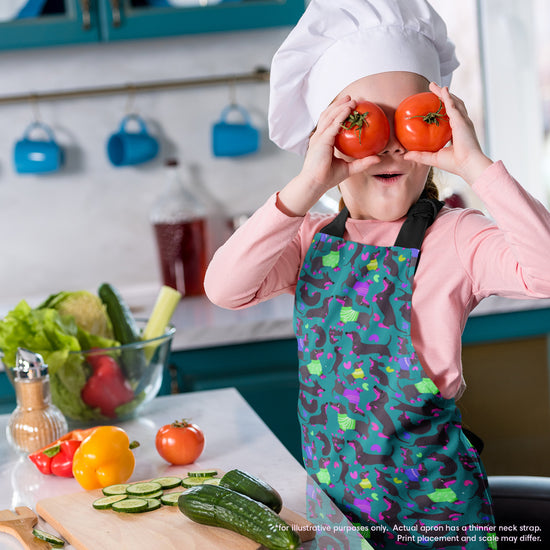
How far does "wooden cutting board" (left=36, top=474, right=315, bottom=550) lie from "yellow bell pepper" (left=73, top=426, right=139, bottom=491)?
0.07 metres

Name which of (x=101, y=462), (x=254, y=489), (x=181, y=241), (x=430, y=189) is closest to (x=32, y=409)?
(x=101, y=462)

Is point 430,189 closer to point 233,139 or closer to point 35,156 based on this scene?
point 233,139

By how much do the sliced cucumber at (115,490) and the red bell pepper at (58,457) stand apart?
13cm

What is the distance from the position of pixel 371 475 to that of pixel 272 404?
1034 millimetres

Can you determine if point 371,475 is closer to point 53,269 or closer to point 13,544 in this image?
point 13,544

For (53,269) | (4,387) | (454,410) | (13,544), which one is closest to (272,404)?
(4,387)

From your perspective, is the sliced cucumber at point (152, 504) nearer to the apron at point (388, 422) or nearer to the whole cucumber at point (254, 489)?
the whole cucumber at point (254, 489)

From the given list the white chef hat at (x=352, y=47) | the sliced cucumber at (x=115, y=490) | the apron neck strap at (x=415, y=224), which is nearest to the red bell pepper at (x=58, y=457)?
the sliced cucumber at (x=115, y=490)

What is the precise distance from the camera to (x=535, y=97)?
270 cm

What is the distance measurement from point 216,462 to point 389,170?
0.49 metres

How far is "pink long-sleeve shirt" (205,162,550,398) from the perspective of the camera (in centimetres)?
93

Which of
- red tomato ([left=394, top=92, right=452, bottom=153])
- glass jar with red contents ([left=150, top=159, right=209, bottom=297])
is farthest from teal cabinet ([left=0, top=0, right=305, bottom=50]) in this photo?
red tomato ([left=394, top=92, right=452, bottom=153])

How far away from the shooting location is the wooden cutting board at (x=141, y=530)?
842 millimetres

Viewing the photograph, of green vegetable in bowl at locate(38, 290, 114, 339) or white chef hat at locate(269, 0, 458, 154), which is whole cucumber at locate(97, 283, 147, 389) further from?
white chef hat at locate(269, 0, 458, 154)
